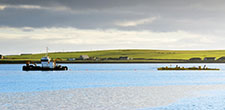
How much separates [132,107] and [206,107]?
6.99m

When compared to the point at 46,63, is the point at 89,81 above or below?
below

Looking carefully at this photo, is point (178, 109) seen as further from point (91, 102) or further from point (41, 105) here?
point (41, 105)

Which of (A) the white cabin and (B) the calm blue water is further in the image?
(A) the white cabin

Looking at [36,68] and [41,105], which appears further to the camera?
[36,68]

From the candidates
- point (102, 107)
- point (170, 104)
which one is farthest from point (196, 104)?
point (102, 107)

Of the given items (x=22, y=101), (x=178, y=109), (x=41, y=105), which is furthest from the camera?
(x=22, y=101)

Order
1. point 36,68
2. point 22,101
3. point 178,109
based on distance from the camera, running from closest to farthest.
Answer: point 178,109, point 22,101, point 36,68

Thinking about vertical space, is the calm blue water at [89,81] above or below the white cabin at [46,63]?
below

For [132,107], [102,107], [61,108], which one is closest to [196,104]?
[132,107]

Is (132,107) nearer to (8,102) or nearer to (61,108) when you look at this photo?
(61,108)

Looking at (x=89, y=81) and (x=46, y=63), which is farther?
(x=46, y=63)

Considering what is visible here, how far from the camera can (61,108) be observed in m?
39.1

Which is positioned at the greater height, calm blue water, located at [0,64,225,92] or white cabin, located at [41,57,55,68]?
white cabin, located at [41,57,55,68]

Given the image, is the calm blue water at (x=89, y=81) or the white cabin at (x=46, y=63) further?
the white cabin at (x=46, y=63)
